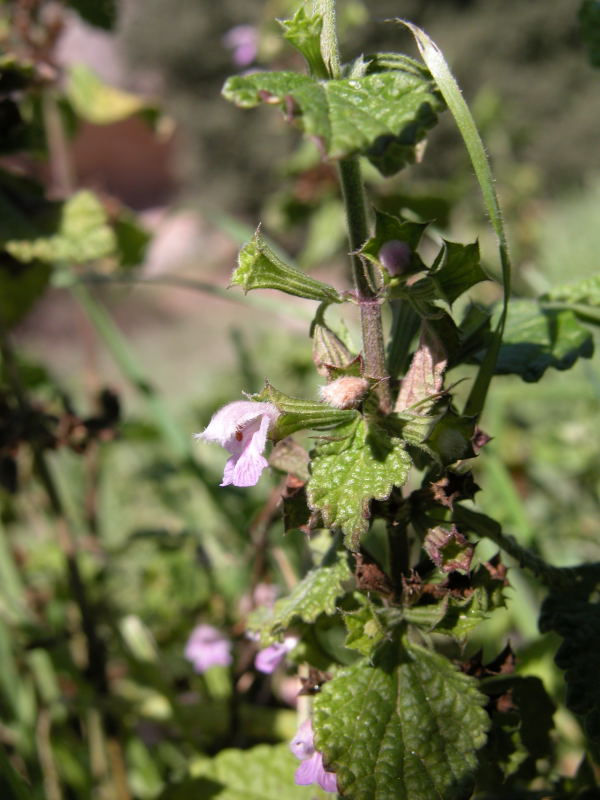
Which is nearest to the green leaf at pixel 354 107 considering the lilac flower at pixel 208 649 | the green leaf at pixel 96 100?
the lilac flower at pixel 208 649

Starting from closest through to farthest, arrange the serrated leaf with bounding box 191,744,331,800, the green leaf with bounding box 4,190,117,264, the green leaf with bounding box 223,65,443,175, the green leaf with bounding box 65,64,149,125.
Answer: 1. the green leaf with bounding box 223,65,443,175
2. the serrated leaf with bounding box 191,744,331,800
3. the green leaf with bounding box 4,190,117,264
4. the green leaf with bounding box 65,64,149,125

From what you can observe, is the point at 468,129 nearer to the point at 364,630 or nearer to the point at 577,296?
the point at 577,296

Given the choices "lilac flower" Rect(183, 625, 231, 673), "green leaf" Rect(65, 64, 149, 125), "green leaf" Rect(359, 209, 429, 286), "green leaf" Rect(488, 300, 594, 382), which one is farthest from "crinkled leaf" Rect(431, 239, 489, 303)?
"green leaf" Rect(65, 64, 149, 125)

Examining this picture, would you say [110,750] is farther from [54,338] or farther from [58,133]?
[54,338]

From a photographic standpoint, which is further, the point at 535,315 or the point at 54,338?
the point at 54,338

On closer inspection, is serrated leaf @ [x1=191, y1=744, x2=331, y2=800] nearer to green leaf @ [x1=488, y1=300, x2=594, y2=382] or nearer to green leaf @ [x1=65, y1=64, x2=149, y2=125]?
green leaf @ [x1=488, y1=300, x2=594, y2=382]

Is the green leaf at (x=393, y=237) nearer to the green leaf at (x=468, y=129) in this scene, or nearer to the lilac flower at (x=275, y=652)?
the green leaf at (x=468, y=129)

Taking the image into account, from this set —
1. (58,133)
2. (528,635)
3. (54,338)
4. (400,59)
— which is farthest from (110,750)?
(54,338)
